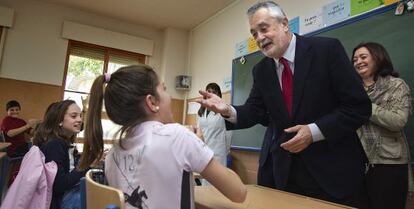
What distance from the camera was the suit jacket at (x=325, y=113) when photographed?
1095 millimetres

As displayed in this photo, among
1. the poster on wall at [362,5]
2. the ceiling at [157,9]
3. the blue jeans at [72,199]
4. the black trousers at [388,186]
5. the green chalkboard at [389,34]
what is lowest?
the blue jeans at [72,199]

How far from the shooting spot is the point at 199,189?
1106mm

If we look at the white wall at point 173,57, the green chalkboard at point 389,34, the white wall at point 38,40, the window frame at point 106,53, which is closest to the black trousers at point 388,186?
the green chalkboard at point 389,34

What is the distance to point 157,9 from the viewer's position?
4.43 meters

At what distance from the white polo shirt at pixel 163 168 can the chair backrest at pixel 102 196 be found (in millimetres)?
87

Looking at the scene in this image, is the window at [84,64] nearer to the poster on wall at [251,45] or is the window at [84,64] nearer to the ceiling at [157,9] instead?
the ceiling at [157,9]

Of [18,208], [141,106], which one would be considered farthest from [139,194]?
[18,208]

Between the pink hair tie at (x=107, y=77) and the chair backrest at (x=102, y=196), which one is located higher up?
the pink hair tie at (x=107, y=77)

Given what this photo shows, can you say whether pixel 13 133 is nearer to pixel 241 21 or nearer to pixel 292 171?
pixel 241 21

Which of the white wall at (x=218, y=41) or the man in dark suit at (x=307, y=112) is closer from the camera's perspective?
the man in dark suit at (x=307, y=112)

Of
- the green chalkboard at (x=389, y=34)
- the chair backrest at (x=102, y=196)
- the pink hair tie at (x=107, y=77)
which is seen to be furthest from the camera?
the green chalkboard at (x=389, y=34)

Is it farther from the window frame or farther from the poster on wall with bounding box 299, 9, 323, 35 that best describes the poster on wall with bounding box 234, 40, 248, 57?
the window frame

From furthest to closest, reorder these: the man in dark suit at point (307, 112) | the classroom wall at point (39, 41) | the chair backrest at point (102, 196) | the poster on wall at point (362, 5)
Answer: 1. the classroom wall at point (39, 41)
2. the poster on wall at point (362, 5)
3. the man in dark suit at point (307, 112)
4. the chair backrest at point (102, 196)

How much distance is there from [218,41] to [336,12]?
2071mm
